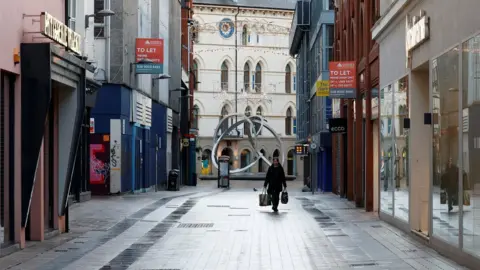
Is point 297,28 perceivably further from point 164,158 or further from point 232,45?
point 232,45

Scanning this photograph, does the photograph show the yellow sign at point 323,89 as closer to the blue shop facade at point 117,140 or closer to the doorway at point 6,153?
the blue shop facade at point 117,140

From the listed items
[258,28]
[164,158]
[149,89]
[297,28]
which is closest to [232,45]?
[258,28]

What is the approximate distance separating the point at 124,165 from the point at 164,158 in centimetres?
1591

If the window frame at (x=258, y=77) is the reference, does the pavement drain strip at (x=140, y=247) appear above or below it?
below

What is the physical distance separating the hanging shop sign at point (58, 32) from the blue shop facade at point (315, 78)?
2777cm

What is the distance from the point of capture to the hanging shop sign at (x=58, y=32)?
1587cm

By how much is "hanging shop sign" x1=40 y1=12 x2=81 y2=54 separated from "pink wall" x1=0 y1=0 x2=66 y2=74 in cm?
28

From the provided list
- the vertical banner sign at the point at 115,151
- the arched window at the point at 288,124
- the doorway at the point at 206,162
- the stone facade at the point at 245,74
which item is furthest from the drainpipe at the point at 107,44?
the arched window at the point at 288,124

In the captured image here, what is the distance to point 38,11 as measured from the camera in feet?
55.5

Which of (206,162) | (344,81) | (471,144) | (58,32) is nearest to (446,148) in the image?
(471,144)

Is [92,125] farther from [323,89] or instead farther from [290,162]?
[290,162]

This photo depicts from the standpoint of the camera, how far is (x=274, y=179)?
1123 inches

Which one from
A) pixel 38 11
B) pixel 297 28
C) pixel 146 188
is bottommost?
pixel 146 188

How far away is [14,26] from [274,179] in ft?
47.2
